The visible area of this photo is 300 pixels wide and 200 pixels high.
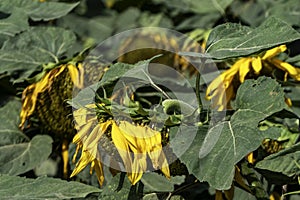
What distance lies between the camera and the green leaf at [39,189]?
1.00 metres

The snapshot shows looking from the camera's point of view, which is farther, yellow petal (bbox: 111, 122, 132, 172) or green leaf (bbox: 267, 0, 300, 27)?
green leaf (bbox: 267, 0, 300, 27)

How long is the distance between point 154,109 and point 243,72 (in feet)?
0.79

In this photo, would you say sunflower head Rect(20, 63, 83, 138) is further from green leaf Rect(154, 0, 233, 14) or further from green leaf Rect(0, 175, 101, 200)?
green leaf Rect(154, 0, 233, 14)

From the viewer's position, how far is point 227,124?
1066mm

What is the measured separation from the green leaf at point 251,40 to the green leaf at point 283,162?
0.17 metres

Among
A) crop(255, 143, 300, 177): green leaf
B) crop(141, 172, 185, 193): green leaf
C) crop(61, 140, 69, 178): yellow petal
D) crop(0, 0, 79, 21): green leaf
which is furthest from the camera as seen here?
crop(0, 0, 79, 21): green leaf

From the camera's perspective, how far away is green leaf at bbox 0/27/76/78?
1.34 meters

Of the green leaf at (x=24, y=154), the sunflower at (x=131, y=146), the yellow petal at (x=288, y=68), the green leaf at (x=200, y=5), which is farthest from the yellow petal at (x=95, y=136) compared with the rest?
the green leaf at (x=200, y=5)

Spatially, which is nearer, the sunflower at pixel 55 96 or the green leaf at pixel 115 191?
the green leaf at pixel 115 191

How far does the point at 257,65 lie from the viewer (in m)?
1.26

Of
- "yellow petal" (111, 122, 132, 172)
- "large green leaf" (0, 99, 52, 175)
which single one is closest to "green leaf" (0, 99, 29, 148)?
"large green leaf" (0, 99, 52, 175)

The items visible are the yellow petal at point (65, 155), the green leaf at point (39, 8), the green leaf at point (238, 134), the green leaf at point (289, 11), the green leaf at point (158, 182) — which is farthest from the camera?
the green leaf at point (289, 11)

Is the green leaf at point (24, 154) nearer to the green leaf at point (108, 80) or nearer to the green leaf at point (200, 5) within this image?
the green leaf at point (108, 80)

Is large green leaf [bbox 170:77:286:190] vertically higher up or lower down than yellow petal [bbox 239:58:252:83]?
higher up
